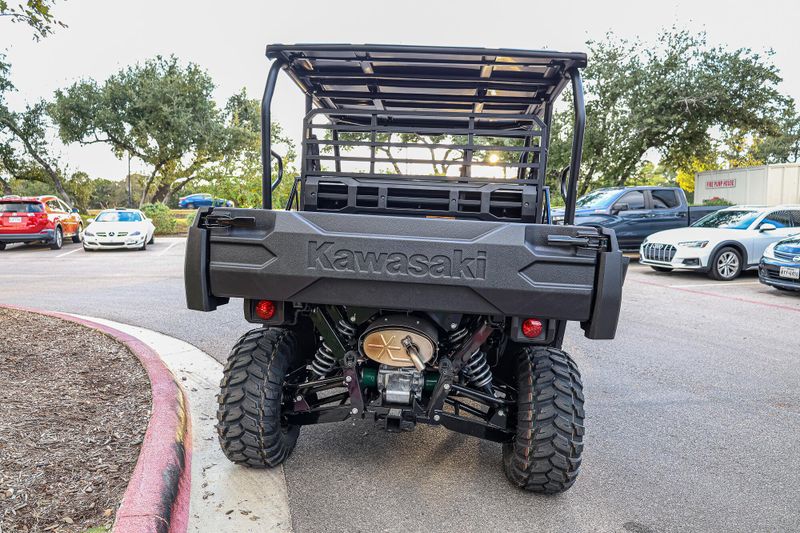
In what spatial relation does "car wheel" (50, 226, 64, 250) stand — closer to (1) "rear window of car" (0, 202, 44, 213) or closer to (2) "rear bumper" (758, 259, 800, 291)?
(1) "rear window of car" (0, 202, 44, 213)

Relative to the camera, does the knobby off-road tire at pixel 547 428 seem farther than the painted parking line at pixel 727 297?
No

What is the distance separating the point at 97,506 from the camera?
8.94 ft

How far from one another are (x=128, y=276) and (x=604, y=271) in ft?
37.1

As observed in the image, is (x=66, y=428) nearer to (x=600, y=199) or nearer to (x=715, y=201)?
(x=600, y=199)

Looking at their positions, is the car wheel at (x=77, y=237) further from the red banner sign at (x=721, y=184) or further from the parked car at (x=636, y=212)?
the red banner sign at (x=721, y=184)

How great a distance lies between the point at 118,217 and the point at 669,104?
1967 centimetres

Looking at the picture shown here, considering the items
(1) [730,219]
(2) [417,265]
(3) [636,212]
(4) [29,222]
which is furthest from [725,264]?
(4) [29,222]

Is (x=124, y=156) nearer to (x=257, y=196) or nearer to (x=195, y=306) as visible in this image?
(x=257, y=196)

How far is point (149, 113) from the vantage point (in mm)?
30109

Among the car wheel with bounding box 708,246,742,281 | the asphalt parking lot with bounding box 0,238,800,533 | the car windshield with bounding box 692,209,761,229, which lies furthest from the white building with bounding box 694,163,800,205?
the asphalt parking lot with bounding box 0,238,800,533

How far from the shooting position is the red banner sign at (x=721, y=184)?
25141mm

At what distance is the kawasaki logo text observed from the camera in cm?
277

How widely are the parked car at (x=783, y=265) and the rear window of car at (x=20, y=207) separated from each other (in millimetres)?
18480

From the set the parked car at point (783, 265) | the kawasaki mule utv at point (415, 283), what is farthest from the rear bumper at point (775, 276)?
the kawasaki mule utv at point (415, 283)
